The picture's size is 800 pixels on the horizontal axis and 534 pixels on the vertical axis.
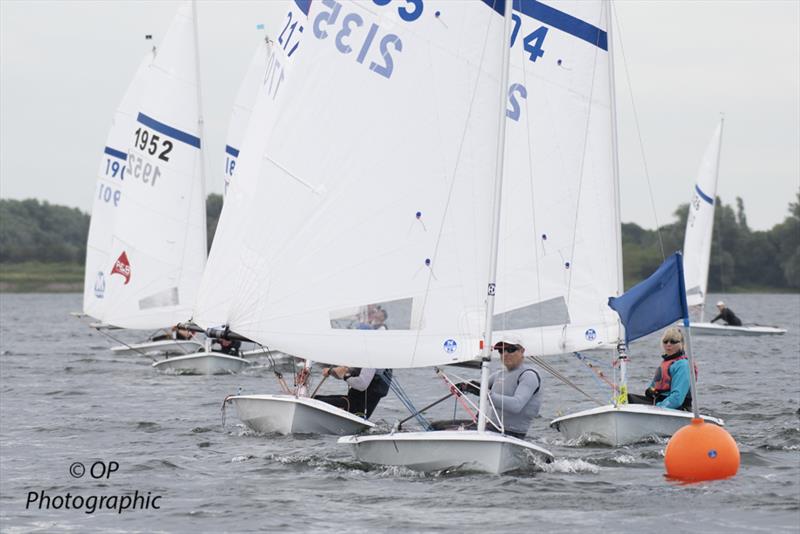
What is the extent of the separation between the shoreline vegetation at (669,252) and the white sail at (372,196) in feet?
252

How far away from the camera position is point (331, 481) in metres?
11.7

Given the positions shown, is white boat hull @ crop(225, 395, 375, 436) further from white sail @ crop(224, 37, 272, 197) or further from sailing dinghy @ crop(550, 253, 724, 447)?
white sail @ crop(224, 37, 272, 197)

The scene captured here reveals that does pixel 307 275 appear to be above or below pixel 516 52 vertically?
below

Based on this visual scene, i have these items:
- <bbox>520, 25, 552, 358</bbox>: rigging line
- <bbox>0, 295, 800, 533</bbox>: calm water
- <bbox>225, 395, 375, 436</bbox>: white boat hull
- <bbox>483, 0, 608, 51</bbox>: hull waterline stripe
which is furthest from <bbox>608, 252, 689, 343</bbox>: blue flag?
<bbox>483, 0, 608, 51</bbox>: hull waterline stripe

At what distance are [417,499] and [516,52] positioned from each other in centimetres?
682

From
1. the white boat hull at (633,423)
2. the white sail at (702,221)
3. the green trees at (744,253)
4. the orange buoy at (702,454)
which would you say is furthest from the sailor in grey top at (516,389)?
the green trees at (744,253)

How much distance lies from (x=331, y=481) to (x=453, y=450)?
125cm

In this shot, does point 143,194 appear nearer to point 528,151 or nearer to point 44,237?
point 528,151

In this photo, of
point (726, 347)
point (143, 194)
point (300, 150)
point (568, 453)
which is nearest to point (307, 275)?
point (300, 150)

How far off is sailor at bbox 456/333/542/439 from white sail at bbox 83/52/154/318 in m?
19.2

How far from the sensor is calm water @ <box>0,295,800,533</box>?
10.1 m

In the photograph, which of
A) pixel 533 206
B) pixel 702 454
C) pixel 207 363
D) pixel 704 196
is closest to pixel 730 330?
pixel 704 196

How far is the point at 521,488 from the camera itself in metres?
11.0

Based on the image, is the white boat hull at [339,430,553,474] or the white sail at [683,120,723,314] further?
the white sail at [683,120,723,314]
